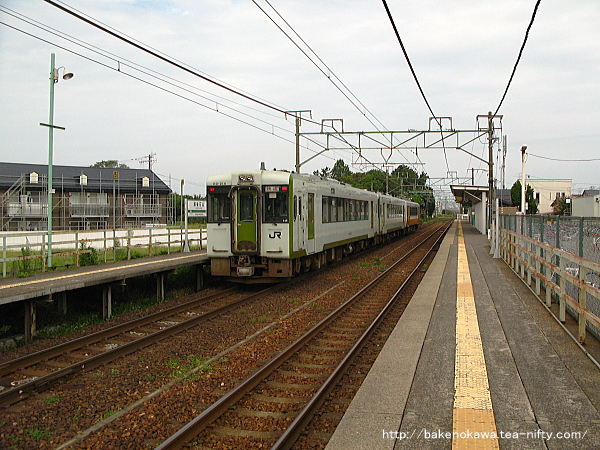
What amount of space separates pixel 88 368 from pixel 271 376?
2.42 metres

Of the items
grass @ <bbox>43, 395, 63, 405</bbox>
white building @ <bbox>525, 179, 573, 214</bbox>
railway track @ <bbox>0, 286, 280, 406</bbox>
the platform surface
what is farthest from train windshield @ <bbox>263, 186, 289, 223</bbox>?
white building @ <bbox>525, 179, 573, 214</bbox>

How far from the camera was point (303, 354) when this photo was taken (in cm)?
706

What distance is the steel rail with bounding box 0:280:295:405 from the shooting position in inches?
217

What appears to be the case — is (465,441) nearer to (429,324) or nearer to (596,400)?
(596,400)

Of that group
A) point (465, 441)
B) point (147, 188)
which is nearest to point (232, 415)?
point (465, 441)

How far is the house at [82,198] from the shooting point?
121ft

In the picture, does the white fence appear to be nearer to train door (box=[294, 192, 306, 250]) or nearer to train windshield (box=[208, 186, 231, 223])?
train windshield (box=[208, 186, 231, 223])

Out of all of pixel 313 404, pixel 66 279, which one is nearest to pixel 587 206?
pixel 66 279

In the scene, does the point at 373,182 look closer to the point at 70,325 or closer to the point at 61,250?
the point at 61,250

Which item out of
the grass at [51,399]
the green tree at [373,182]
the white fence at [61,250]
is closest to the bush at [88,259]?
the white fence at [61,250]

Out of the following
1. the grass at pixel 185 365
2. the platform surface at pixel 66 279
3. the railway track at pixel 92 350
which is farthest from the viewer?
the platform surface at pixel 66 279

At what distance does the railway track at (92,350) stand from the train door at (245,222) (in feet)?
6.64

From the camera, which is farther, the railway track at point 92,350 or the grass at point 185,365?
the grass at point 185,365

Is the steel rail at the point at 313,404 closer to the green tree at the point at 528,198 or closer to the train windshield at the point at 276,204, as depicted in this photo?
the train windshield at the point at 276,204
